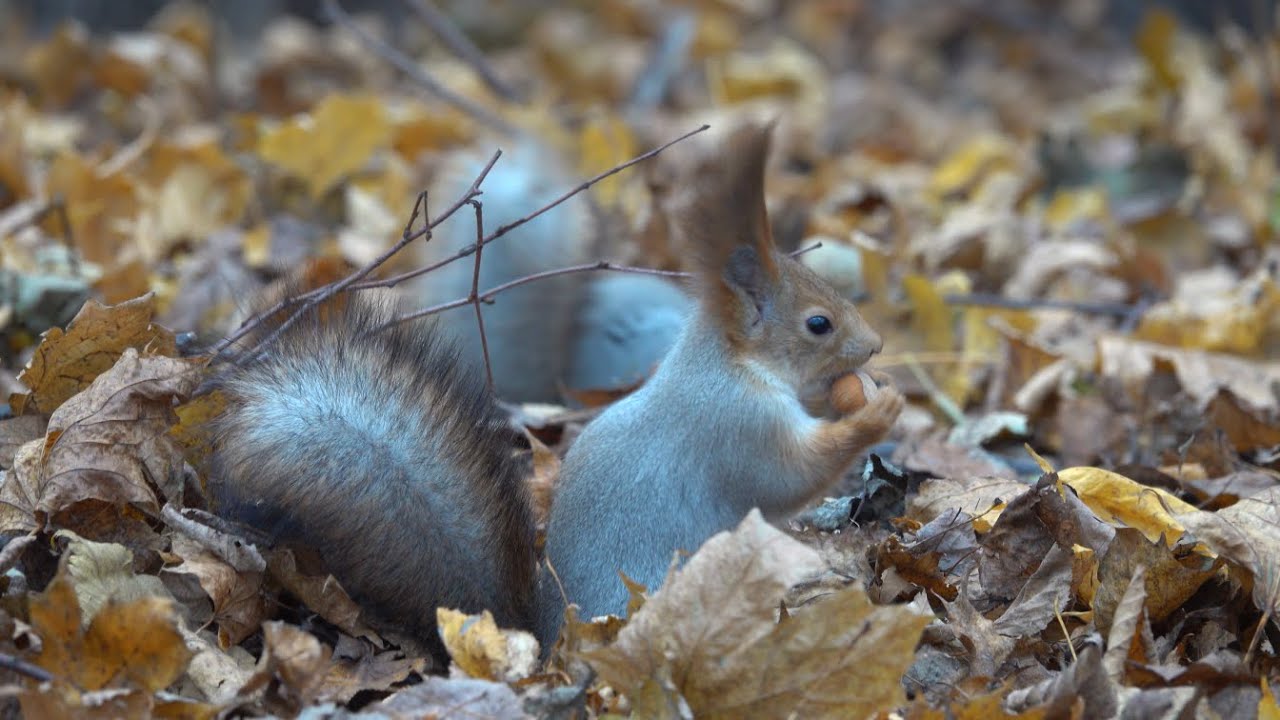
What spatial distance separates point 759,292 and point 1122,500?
26.1 inches

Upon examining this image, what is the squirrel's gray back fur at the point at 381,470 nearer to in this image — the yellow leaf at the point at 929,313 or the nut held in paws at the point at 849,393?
the nut held in paws at the point at 849,393

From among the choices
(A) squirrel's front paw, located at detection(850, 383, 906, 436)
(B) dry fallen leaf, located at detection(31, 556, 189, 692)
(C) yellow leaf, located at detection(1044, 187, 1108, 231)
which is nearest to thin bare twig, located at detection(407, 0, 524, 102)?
(C) yellow leaf, located at detection(1044, 187, 1108, 231)

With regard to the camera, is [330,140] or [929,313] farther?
[330,140]

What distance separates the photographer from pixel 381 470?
1.75 m

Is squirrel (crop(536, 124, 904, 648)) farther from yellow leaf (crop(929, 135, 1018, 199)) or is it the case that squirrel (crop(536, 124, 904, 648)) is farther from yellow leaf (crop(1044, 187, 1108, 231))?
yellow leaf (crop(929, 135, 1018, 199))

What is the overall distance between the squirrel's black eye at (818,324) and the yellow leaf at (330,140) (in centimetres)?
222

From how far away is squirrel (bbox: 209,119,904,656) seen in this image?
1.73 metres

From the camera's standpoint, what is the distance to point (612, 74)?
6219 millimetres

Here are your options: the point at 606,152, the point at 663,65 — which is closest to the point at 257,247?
the point at 606,152

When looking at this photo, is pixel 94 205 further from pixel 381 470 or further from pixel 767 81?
pixel 767 81

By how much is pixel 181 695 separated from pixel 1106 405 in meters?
2.07

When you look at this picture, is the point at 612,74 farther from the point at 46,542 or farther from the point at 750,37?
the point at 46,542

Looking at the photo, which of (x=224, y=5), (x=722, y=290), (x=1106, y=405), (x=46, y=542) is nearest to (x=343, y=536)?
(x=46, y=542)

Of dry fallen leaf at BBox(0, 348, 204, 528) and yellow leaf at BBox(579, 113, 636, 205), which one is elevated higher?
dry fallen leaf at BBox(0, 348, 204, 528)
